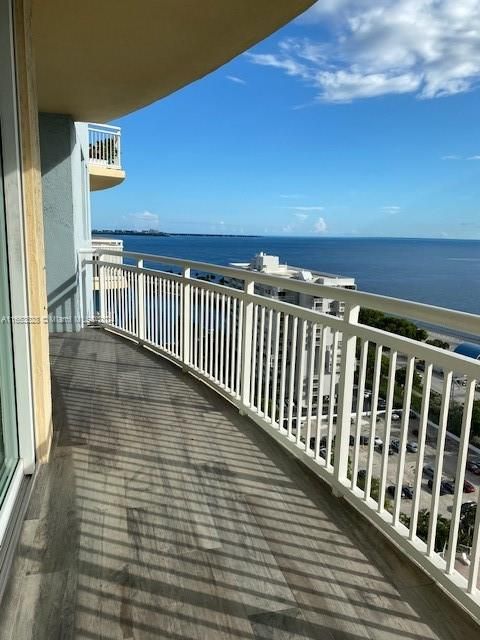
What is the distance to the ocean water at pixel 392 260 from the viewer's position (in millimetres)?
12979

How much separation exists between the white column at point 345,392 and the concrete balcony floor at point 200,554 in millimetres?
198

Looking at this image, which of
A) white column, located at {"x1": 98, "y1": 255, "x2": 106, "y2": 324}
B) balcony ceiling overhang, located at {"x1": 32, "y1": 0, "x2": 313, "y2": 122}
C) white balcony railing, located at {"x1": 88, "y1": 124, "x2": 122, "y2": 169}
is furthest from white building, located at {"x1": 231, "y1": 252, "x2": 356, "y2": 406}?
white balcony railing, located at {"x1": 88, "y1": 124, "x2": 122, "y2": 169}

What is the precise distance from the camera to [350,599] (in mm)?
1596

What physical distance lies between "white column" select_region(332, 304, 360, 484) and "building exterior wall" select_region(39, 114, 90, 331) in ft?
15.3

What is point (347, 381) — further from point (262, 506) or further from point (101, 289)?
point (101, 289)

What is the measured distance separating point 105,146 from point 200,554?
10380 millimetres

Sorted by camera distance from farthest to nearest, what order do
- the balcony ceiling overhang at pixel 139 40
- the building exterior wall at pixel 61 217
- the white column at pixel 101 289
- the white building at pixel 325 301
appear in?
the white column at pixel 101 289 → the building exterior wall at pixel 61 217 → the balcony ceiling overhang at pixel 139 40 → the white building at pixel 325 301

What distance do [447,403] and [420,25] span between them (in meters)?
21.8

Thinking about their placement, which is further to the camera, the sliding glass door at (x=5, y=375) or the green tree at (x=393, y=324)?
the sliding glass door at (x=5, y=375)

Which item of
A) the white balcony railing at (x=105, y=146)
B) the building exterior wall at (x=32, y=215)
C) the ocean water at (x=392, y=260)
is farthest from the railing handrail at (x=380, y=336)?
the white balcony railing at (x=105, y=146)

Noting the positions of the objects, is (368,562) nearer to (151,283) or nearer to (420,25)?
(151,283)

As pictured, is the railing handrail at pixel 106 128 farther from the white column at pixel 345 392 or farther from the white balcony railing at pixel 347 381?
the white column at pixel 345 392

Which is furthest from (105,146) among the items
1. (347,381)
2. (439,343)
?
(439,343)

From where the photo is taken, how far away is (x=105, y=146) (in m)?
10.4
